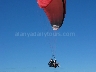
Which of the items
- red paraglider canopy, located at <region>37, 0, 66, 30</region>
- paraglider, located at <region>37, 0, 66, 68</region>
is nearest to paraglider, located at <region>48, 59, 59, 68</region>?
paraglider, located at <region>37, 0, 66, 68</region>

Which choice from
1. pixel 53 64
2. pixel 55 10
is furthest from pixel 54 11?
pixel 53 64

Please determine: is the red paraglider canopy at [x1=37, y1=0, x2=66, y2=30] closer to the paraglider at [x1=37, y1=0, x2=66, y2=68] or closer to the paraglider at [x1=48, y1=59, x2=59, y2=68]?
the paraglider at [x1=37, y1=0, x2=66, y2=68]

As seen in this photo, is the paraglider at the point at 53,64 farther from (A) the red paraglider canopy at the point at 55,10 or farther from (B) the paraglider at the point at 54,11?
(A) the red paraglider canopy at the point at 55,10

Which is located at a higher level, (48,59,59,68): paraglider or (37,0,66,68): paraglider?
(37,0,66,68): paraglider

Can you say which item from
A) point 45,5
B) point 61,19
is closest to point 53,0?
point 45,5

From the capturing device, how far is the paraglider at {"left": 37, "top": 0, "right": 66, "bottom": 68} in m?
39.6

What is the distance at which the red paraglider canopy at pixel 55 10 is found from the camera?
3959 cm

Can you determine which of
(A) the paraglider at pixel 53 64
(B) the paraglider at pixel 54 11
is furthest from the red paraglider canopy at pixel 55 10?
(A) the paraglider at pixel 53 64

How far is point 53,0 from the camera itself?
130 feet

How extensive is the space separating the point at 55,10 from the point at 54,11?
41cm

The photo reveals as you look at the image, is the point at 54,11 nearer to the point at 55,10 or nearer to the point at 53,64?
the point at 55,10

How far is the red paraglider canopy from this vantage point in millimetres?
39594

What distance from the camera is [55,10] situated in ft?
138

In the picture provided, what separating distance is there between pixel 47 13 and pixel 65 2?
445cm
